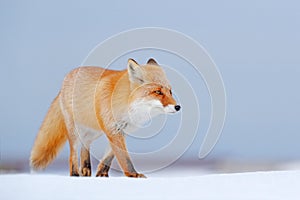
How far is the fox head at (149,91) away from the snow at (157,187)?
27 cm

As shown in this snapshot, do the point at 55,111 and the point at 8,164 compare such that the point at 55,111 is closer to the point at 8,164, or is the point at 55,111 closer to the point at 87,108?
the point at 87,108

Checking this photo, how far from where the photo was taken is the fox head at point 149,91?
5.80 ft

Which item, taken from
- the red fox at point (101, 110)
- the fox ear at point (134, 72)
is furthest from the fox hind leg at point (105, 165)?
the fox ear at point (134, 72)

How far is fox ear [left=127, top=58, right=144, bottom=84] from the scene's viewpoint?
1811 mm

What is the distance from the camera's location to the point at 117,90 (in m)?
1.87

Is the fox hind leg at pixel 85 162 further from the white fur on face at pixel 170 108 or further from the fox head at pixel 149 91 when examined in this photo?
the white fur on face at pixel 170 108

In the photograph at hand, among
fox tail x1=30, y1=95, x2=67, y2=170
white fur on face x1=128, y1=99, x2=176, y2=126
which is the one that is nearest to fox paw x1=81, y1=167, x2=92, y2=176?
fox tail x1=30, y1=95, x2=67, y2=170

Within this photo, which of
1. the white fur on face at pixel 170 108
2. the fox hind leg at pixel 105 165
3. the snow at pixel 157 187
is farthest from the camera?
the fox hind leg at pixel 105 165

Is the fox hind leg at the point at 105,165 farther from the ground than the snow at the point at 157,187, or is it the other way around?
the fox hind leg at the point at 105,165

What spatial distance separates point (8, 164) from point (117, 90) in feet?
1.87

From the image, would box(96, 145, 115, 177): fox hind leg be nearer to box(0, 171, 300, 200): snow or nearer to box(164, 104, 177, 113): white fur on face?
box(0, 171, 300, 200): snow

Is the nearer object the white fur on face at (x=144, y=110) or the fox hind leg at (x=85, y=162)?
the white fur on face at (x=144, y=110)

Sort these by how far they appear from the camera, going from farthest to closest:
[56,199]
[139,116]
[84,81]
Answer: [84,81] < [139,116] < [56,199]

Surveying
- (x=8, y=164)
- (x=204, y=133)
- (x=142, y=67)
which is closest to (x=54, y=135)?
(x=8, y=164)
